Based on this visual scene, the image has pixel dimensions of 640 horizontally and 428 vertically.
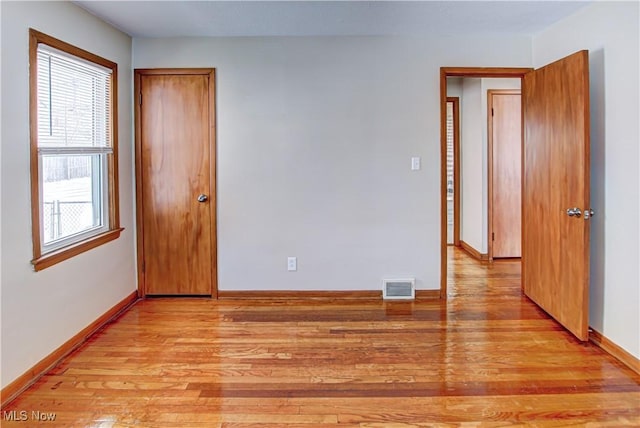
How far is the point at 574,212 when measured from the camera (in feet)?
10.4

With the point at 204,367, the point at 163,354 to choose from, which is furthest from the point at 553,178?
the point at 163,354

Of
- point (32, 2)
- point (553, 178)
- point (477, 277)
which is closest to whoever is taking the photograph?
point (32, 2)

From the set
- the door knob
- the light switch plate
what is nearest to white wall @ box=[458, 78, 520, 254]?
the light switch plate

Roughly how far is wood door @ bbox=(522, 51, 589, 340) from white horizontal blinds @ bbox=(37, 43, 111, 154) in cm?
327

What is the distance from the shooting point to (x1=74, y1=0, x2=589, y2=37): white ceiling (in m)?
3.23

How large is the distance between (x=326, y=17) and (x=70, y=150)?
1980 millimetres

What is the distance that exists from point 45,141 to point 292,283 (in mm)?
2198

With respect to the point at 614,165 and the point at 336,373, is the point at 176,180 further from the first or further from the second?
the point at 614,165

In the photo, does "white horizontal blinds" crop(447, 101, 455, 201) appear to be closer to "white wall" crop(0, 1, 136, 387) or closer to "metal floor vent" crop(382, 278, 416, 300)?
"metal floor vent" crop(382, 278, 416, 300)

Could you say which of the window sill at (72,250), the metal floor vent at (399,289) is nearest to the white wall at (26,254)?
the window sill at (72,250)

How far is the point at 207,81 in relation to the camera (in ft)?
13.5

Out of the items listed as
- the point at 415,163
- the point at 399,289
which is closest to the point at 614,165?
the point at 415,163

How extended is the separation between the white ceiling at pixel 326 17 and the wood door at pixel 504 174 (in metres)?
1.84

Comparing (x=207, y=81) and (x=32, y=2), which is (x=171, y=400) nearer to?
Result: (x=32, y=2)
